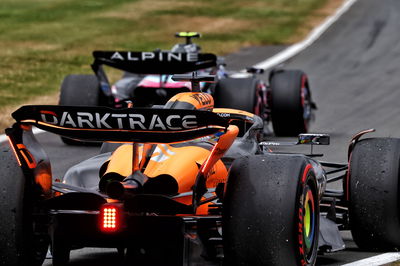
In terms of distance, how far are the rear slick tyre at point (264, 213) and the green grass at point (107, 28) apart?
13103 mm

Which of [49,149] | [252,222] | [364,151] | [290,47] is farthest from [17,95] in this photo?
[252,222]

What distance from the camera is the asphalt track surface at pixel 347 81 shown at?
14.2 metres

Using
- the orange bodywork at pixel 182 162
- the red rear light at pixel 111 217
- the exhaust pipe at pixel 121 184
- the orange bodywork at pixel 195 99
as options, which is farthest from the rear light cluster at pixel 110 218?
the orange bodywork at pixel 195 99

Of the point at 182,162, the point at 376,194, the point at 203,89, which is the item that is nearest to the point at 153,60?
the point at 203,89

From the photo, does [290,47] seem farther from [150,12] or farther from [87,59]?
[150,12]

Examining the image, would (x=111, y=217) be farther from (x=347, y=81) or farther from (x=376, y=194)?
(x=347, y=81)

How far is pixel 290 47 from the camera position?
26.9 m

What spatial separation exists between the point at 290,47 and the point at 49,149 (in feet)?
41.6

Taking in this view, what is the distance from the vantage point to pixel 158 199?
7.12 meters

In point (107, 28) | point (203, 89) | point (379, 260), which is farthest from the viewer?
point (107, 28)

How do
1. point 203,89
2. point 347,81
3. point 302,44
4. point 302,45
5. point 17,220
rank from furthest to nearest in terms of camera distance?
point 302,44, point 302,45, point 347,81, point 203,89, point 17,220

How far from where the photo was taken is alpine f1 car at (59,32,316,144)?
15.2 m

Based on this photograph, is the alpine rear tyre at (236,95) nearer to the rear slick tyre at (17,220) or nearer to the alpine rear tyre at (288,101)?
the alpine rear tyre at (288,101)

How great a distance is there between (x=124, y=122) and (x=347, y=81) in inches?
613
